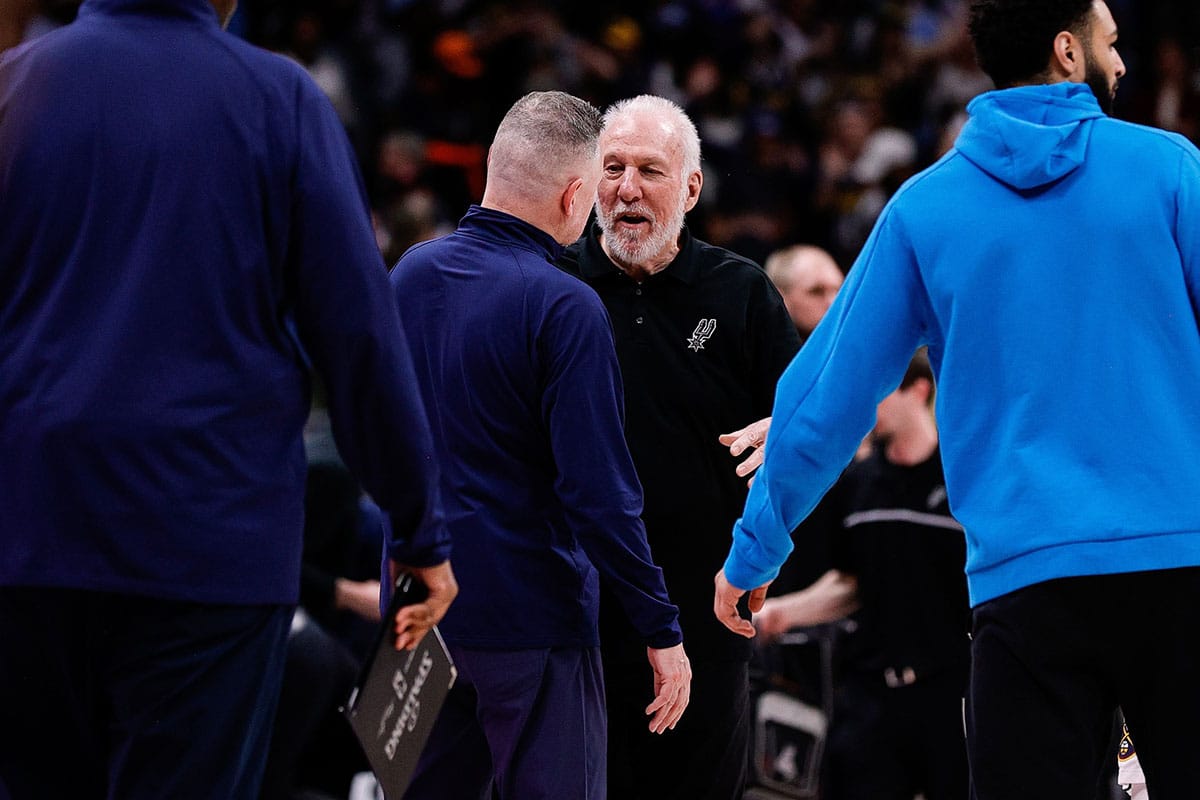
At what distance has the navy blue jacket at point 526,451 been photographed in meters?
3.41

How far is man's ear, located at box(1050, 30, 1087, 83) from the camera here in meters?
2.89

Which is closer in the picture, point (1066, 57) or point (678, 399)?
point (1066, 57)

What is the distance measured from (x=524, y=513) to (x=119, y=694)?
1.29 metres

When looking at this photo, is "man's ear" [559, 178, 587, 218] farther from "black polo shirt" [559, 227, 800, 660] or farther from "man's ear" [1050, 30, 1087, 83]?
"man's ear" [1050, 30, 1087, 83]

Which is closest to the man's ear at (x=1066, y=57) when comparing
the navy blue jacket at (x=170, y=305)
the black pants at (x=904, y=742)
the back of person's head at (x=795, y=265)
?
the navy blue jacket at (x=170, y=305)

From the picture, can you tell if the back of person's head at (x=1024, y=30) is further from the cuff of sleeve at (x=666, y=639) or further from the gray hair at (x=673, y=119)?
the gray hair at (x=673, y=119)

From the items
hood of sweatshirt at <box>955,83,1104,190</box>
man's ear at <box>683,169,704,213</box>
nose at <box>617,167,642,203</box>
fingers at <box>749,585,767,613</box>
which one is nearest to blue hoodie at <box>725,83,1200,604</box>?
hood of sweatshirt at <box>955,83,1104,190</box>

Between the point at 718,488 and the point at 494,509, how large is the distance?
98 centimetres

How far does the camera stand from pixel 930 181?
2902mm

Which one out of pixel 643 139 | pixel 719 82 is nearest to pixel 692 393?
pixel 643 139

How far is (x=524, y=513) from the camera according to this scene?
11.3 feet

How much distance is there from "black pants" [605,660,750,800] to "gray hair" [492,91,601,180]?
4.57 feet

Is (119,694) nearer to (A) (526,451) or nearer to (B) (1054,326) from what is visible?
(A) (526,451)

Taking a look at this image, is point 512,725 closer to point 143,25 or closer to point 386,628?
point 386,628
